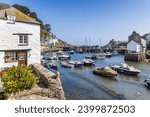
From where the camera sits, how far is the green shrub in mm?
12469

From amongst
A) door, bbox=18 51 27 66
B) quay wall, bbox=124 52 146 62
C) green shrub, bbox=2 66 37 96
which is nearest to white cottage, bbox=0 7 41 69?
door, bbox=18 51 27 66

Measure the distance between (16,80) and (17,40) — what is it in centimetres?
1059

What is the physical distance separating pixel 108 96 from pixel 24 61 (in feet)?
37.5

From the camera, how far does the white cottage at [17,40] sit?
21.2 meters

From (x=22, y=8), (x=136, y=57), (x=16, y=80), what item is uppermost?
(x=22, y=8)

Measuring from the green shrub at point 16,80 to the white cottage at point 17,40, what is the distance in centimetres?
888

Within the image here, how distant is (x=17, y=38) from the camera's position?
22.3 metres

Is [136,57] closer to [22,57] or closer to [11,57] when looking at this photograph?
[22,57]

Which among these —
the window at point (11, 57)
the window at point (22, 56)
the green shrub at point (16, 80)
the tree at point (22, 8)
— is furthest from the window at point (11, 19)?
the tree at point (22, 8)

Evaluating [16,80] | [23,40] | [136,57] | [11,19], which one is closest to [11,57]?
[23,40]

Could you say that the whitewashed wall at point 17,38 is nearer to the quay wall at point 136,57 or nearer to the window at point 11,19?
the window at point 11,19

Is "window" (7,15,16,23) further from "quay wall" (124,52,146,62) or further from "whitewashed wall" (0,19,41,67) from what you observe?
"quay wall" (124,52,146,62)

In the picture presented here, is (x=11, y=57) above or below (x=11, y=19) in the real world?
below

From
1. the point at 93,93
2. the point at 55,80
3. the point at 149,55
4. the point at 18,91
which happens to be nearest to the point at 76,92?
the point at 93,93
